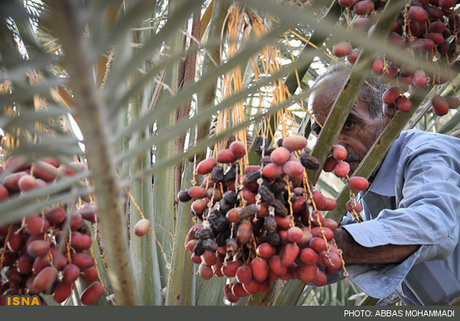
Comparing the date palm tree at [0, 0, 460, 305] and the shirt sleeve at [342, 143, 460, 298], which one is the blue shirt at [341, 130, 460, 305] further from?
the date palm tree at [0, 0, 460, 305]

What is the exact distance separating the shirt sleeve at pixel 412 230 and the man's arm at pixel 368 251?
1 cm

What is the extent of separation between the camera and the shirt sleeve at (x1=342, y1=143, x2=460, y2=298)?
111cm

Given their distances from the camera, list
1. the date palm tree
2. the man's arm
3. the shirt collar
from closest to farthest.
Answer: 1. the date palm tree
2. the man's arm
3. the shirt collar

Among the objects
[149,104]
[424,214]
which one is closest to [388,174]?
[424,214]

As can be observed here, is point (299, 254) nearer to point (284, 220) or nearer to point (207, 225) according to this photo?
point (284, 220)

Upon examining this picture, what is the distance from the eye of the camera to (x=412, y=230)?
1.11 m

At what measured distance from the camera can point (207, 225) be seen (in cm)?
93

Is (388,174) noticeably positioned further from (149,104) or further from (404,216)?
(149,104)

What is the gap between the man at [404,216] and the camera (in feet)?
3.65

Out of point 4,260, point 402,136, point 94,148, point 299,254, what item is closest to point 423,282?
point 402,136

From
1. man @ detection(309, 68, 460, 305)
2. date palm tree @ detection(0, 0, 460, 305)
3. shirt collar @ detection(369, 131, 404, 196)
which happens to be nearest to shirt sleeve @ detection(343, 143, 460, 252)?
man @ detection(309, 68, 460, 305)

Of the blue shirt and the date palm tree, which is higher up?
the date palm tree

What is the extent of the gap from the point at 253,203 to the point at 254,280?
0.46 feet

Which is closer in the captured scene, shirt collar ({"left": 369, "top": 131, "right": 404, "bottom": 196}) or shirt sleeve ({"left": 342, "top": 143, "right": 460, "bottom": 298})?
shirt sleeve ({"left": 342, "top": 143, "right": 460, "bottom": 298})
